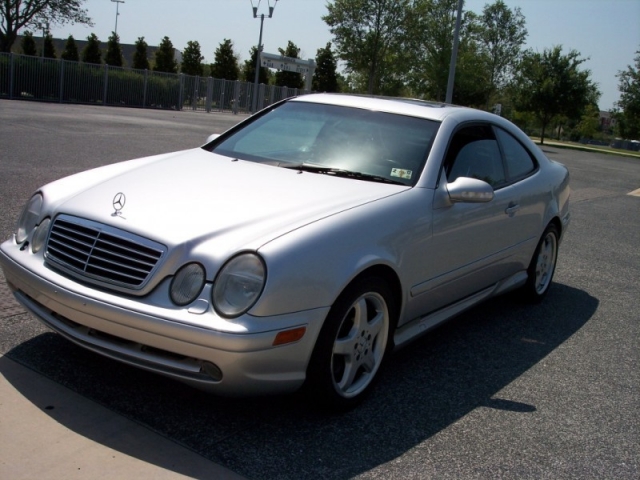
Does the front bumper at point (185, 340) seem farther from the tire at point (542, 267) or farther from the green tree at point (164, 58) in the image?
→ the green tree at point (164, 58)

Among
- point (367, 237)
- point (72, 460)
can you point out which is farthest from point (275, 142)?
point (72, 460)

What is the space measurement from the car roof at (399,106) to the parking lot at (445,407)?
1.45m

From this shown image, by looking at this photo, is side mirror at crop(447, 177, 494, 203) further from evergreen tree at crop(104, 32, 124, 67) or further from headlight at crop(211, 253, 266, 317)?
evergreen tree at crop(104, 32, 124, 67)

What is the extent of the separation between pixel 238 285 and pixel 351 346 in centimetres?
75

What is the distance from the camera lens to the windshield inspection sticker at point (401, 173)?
4262mm

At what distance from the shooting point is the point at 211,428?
3320 mm

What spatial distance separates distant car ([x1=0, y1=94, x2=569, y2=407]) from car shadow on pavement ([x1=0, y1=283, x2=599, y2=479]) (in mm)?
220

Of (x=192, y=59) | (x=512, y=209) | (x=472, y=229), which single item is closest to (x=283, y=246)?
(x=472, y=229)

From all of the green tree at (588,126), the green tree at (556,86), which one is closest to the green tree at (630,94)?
the green tree at (556,86)

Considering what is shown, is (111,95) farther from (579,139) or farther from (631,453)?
(579,139)

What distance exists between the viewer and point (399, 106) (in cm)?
489

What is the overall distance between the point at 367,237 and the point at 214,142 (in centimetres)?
184

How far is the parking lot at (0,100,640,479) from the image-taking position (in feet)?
10.6

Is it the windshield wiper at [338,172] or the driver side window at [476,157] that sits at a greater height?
the driver side window at [476,157]
